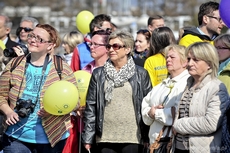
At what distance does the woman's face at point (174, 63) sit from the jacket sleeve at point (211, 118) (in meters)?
0.88

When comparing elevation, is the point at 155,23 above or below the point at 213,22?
below

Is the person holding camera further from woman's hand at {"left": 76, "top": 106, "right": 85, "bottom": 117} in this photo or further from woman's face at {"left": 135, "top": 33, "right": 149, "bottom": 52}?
woman's face at {"left": 135, "top": 33, "right": 149, "bottom": 52}

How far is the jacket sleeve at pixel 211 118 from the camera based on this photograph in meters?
5.08

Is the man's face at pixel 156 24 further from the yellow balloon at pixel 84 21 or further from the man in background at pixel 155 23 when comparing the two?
the yellow balloon at pixel 84 21

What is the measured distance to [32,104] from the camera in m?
5.83

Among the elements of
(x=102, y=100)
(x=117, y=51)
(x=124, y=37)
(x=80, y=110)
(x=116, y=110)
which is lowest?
(x=80, y=110)

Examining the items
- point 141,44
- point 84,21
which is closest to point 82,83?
point 141,44

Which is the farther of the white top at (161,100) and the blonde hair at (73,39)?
the blonde hair at (73,39)

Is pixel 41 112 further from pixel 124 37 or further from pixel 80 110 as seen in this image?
pixel 124 37

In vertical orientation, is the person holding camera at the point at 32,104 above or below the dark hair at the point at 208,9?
below

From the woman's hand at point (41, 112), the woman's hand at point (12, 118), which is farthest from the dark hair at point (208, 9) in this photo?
the woman's hand at point (12, 118)

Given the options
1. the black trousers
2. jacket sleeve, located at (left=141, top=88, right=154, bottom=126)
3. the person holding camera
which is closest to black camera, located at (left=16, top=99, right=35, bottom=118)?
the person holding camera

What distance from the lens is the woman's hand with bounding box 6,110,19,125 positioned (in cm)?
575

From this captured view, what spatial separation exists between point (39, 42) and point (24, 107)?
29.5 inches
